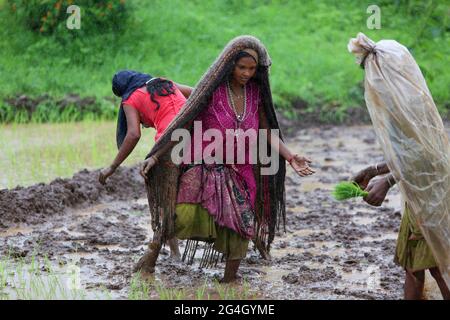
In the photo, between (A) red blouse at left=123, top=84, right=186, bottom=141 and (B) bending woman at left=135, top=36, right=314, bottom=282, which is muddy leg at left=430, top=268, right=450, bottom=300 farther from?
(A) red blouse at left=123, top=84, right=186, bottom=141

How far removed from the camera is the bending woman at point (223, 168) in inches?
219

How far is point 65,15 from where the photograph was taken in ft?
50.6

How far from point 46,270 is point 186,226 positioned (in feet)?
3.29

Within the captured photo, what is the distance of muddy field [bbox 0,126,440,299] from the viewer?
563cm

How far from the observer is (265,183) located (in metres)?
6.01

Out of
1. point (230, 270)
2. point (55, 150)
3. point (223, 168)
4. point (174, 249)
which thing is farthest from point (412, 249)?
point (55, 150)

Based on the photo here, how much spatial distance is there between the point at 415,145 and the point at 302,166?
3.23 ft

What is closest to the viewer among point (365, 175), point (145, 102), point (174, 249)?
point (365, 175)

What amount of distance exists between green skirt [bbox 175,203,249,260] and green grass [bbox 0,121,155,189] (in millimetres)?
3168

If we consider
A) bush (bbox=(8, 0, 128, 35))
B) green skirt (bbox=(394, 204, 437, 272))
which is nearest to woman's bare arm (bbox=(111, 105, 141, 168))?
green skirt (bbox=(394, 204, 437, 272))

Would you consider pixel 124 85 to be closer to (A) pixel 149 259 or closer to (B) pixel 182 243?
(A) pixel 149 259

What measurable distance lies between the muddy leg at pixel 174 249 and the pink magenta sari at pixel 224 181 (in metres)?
0.69

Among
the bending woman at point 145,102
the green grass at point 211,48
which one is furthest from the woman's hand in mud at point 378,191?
the green grass at point 211,48
